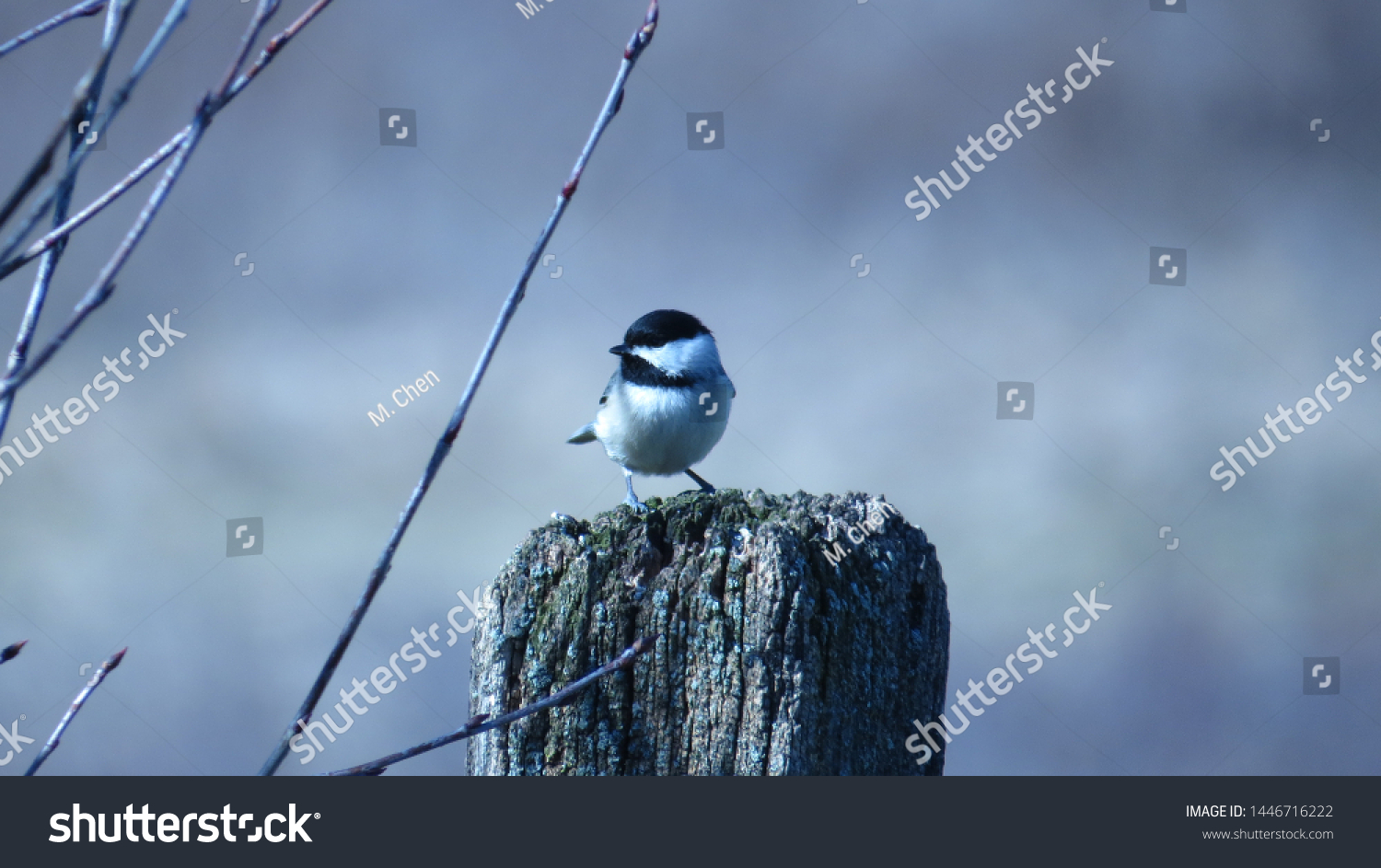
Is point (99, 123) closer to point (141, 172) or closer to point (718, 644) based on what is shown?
point (141, 172)

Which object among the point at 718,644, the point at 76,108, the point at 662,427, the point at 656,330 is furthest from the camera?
the point at 656,330

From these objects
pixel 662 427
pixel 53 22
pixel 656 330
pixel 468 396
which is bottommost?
pixel 468 396

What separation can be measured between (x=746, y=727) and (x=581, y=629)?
0.28 meters

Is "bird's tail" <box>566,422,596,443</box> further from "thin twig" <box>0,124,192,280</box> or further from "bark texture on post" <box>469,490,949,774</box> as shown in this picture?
"thin twig" <box>0,124,192,280</box>

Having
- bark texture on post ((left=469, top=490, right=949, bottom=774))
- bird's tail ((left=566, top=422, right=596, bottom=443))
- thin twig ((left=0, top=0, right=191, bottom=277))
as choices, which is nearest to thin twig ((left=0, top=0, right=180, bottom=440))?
thin twig ((left=0, top=0, right=191, bottom=277))

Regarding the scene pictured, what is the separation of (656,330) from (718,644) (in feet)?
5.50

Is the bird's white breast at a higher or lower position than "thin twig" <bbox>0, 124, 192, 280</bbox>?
higher

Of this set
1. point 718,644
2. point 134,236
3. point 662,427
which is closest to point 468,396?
point 134,236

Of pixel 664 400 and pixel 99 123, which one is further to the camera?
pixel 664 400

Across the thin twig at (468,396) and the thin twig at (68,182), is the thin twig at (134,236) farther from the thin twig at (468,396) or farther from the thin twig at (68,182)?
the thin twig at (468,396)

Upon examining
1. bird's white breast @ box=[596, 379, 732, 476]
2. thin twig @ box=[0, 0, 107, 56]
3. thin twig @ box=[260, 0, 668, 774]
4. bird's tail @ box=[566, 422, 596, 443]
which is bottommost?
thin twig @ box=[260, 0, 668, 774]

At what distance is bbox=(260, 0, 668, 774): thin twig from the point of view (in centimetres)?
73

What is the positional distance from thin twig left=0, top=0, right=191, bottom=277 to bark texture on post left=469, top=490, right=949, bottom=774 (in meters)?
0.95

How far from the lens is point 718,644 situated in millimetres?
1410
